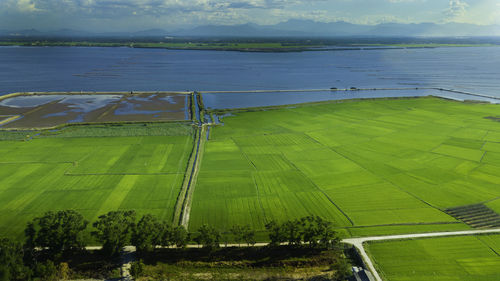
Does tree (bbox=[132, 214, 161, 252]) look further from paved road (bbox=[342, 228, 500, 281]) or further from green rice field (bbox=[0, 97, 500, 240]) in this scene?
paved road (bbox=[342, 228, 500, 281])

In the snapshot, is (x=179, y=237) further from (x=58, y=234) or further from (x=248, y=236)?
(x=58, y=234)

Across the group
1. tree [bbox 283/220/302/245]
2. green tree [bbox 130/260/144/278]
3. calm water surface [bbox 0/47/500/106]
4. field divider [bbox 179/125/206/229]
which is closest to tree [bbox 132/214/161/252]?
green tree [bbox 130/260/144/278]

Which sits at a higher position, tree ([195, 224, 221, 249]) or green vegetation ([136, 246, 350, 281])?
tree ([195, 224, 221, 249])

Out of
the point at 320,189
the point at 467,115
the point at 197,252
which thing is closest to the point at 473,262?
the point at 320,189

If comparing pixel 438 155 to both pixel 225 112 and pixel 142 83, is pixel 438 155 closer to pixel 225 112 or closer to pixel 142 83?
pixel 225 112

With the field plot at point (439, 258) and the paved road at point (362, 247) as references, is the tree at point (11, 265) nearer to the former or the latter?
the paved road at point (362, 247)

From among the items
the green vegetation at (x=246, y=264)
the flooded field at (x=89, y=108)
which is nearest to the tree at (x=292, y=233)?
the green vegetation at (x=246, y=264)
